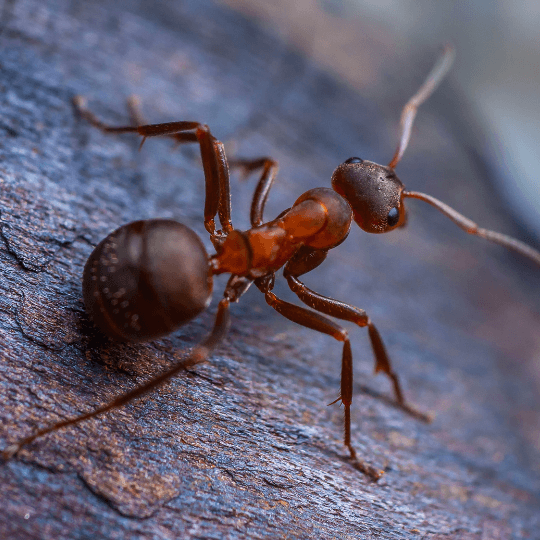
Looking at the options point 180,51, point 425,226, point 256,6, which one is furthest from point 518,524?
point 256,6

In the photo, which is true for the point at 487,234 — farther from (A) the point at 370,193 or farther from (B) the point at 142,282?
(B) the point at 142,282

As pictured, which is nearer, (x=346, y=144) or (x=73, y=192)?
(x=73, y=192)

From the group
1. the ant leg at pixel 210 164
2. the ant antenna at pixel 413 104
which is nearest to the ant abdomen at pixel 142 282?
the ant leg at pixel 210 164

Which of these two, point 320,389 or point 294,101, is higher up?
point 294,101

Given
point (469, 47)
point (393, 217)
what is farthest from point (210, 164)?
point (469, 47)

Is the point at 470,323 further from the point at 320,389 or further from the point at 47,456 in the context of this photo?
the point at 47,456
